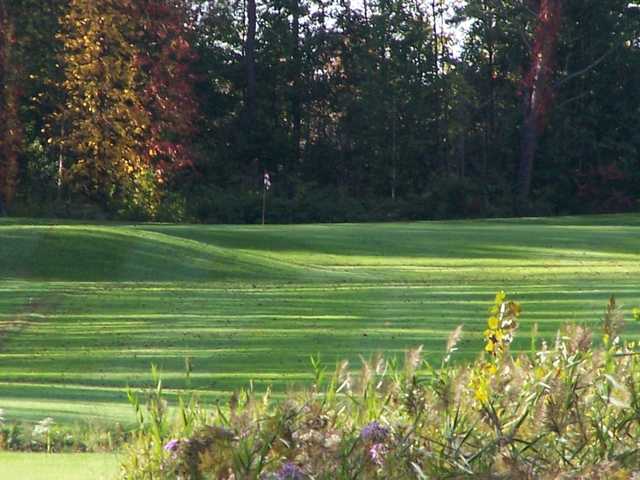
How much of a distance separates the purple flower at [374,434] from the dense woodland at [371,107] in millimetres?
41658

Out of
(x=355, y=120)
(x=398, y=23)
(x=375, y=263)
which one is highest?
(x=398, y=23)

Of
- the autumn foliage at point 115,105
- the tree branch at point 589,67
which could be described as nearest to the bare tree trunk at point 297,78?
the autumn foliage at point 115,105

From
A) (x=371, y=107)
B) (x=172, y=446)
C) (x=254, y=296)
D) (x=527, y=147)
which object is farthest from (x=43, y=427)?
(x=527, y=147)

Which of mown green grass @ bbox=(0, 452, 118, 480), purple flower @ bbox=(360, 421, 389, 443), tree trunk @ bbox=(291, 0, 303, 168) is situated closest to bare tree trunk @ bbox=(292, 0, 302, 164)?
tree trunk @ bbox=(291, 0, 303, 168)

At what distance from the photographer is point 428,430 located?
6.65m

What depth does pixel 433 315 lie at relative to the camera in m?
17.5

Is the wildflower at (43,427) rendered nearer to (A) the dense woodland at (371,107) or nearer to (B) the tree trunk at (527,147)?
(A) the dense woodland at (371,107)

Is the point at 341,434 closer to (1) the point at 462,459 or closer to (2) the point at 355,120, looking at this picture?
(1) the point at 462,459

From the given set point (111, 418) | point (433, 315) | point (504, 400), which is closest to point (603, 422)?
point (504, 400)

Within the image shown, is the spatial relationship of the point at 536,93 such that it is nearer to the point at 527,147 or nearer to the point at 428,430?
the point at 527,147

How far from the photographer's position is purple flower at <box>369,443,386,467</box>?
627 centimetres

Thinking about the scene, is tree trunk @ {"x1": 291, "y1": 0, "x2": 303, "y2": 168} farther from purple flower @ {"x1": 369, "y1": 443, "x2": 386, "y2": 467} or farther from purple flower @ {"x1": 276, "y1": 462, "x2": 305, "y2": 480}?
purple flower @ {"x1": 276, "y1": 462, "x2": 305, "y2": 480}

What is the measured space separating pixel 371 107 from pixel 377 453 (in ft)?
153

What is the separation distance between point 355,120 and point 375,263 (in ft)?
82.3
